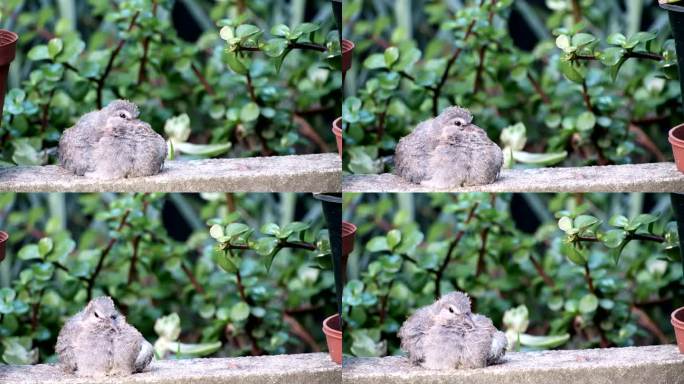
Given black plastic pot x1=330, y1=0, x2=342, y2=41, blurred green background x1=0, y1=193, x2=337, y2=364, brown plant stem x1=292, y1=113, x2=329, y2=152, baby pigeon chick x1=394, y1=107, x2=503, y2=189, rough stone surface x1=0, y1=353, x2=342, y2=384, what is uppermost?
black plastic pot x1=330, y1=0, x2=342, y2=41

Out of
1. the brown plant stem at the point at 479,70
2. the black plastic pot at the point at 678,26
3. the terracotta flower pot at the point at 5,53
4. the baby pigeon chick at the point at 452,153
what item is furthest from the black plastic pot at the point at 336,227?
the black plastic pot at the point at 678,26

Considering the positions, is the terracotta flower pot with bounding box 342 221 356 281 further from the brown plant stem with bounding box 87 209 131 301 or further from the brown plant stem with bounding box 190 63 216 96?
the brown plant stem with bounding box 87 209 131 301

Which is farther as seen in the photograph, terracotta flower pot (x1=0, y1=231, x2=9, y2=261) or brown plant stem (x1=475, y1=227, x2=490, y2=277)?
brown plant stem (x1=475, y1=227, x2=490, y2=277)

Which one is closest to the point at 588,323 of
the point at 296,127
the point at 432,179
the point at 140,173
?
the point at 432,179

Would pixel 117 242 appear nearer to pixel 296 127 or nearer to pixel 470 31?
pixel 296 127

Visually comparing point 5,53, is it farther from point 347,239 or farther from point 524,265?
point 524,265

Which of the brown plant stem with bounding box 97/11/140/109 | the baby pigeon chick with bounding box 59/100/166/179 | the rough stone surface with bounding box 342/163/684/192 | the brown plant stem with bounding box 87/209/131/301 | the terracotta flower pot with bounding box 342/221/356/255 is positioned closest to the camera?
the baby pigeon chick with bounding box 59/100/166/179

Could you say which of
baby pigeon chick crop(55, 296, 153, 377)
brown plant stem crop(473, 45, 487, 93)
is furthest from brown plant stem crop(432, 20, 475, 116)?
baby pigeon chick crop(55, 296, 153, 377)
